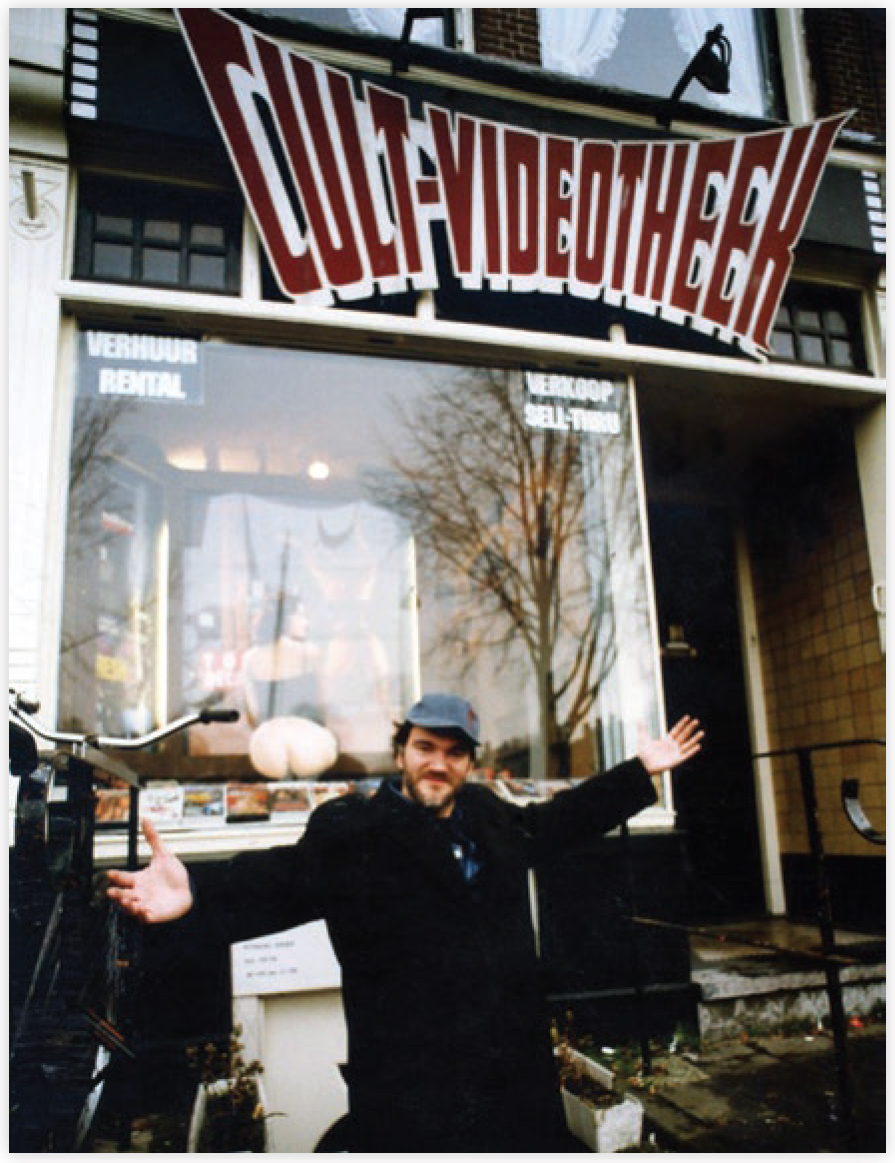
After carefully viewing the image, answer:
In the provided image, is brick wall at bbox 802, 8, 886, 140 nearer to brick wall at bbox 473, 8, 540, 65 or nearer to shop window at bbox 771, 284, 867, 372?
shop window at bbox 771, 284, 867, 372

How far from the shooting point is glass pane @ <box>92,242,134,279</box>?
4345 millimetres

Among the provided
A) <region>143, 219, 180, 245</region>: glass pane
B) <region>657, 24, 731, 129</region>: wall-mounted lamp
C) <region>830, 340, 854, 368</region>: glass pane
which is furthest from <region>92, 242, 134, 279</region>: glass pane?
<region>830, 340, 854, 368</region>: glass pane

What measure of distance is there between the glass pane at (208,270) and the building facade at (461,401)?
20 mm

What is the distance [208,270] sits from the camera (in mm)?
4516

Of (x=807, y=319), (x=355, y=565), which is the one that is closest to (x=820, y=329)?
(x=807, y=319)

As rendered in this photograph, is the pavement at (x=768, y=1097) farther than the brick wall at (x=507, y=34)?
No

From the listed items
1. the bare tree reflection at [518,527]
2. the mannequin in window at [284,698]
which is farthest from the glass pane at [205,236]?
the mannequin in window at [284,698]

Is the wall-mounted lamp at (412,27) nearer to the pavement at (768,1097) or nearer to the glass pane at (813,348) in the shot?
the glass pane at (813,348)

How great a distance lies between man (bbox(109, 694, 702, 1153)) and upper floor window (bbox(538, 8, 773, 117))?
14.6 feet

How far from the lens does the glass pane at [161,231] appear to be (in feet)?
14.5

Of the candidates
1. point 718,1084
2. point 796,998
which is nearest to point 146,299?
point 718,1084

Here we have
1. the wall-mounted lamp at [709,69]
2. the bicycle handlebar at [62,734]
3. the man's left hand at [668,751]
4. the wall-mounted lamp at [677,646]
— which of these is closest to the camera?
the bicycle handlebar at [62,734]

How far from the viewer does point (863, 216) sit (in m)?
5.66

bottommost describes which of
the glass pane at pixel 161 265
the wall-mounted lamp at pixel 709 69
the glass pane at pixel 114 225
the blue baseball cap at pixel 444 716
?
the blue baseball cap at pixel 444 716
